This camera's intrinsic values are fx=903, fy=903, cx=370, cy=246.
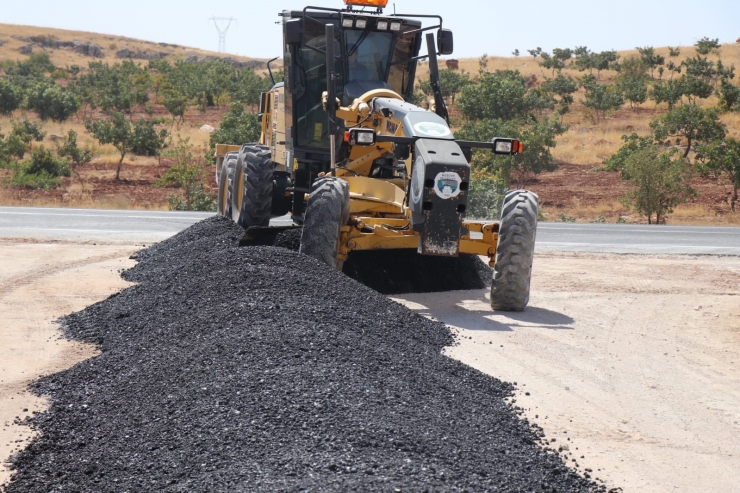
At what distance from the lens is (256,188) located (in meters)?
11.8

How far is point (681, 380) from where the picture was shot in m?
7.51

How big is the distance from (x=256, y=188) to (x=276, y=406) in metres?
6.53

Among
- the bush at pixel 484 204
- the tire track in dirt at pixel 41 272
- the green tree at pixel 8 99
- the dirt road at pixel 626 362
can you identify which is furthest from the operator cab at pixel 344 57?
the green tree at pixel 8 99

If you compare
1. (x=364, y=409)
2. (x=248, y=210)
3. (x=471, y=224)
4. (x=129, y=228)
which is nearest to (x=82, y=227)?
(x=129, y=228)

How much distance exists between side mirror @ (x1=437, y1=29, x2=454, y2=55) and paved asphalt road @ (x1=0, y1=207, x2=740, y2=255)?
4737mm

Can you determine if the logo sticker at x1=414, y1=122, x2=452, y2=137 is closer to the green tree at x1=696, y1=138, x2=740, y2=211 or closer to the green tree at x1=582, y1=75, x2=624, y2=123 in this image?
the green tree at x1=696, y1=138, x2=740, y2=211

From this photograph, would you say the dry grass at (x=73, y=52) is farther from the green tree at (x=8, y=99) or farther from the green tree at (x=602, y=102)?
the green tree at (x=602, y=102)

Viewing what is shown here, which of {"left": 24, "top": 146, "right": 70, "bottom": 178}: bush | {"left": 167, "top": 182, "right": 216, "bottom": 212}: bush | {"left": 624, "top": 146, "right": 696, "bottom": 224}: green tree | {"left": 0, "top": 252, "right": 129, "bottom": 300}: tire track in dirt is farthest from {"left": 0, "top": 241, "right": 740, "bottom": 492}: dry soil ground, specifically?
A: {"left": 24, "top": 146, "right": 70, "bottom": 178}: bush

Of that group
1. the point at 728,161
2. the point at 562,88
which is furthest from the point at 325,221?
the point at 562,88

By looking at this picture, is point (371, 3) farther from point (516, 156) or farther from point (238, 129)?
point (516, 156)

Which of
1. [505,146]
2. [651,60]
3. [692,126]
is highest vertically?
[651,60]

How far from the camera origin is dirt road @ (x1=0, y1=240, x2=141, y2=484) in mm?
6465

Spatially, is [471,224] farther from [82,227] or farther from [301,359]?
[82,227]

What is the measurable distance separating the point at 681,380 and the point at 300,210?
610 centimetres
